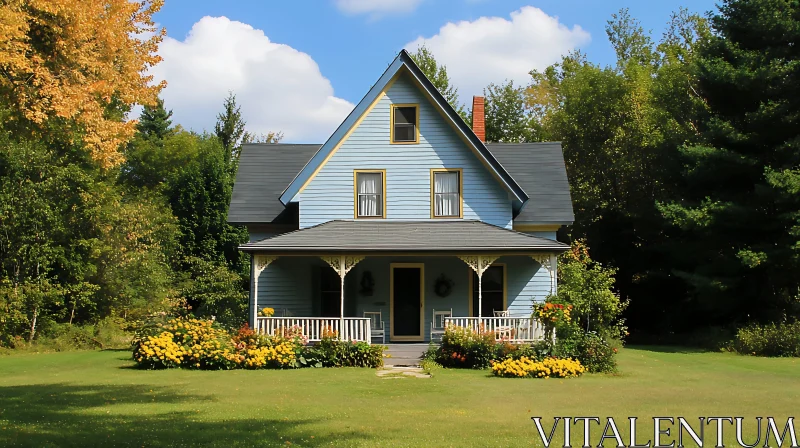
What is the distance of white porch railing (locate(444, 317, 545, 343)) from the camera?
20469 millimetres

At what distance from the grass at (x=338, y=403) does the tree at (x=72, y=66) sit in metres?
4.99

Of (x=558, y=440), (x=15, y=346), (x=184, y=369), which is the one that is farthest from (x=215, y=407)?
(x=15, y=346)

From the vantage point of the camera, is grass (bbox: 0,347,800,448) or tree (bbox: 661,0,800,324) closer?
grass (bbox: 0,347,800,448)

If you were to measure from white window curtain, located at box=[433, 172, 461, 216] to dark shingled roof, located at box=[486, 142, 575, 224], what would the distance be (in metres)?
2.06

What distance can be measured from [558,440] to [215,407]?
5.43 metres

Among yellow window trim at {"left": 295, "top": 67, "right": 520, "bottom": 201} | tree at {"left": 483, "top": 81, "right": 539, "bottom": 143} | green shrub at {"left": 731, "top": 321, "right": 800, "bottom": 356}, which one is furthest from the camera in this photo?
tree at {"left": 483, "top": 81, "right": 539, "bottom": 143}

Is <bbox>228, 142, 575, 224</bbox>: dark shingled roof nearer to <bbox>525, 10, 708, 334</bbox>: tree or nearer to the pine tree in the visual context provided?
<bbox>525, 10, 708, 334</bbox>: tree

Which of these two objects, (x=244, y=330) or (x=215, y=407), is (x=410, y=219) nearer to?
(x=244, y=330)

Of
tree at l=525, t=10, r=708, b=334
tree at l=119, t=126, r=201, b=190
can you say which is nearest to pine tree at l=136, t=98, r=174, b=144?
tree at l=119, t=126, r=201, b=190

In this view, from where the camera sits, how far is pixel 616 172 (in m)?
37.3

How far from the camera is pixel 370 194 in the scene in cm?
2455

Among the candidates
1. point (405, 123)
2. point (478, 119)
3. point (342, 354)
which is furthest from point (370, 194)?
point (478, 119)

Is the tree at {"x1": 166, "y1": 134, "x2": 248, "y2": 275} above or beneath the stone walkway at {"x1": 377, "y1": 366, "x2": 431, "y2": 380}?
above

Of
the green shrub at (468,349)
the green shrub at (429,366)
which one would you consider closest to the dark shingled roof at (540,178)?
the green shrub at (468,349)
